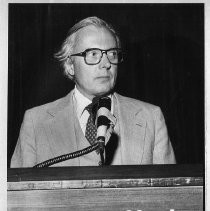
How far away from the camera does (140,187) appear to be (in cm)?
132

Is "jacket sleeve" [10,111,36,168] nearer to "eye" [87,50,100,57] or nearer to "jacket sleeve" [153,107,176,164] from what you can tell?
"eye" [87,50,100,57]

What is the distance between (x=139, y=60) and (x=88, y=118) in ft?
0.96

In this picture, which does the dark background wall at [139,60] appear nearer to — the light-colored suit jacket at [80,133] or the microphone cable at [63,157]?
the light-colored suit jacket at [80,133]

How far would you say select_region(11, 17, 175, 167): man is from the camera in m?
1.48

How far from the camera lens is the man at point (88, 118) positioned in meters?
1.48

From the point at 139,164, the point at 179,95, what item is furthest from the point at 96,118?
the point at 179,95

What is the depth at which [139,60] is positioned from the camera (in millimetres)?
1528

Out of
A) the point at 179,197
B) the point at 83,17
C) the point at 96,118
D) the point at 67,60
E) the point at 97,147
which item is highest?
the point at 83,17

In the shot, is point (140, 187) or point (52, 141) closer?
point (140, 187)

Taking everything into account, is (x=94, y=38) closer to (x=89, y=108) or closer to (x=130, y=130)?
(x=89, y=108)

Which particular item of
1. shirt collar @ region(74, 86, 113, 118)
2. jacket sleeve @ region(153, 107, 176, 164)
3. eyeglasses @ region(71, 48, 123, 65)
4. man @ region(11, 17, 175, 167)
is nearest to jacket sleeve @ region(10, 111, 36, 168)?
man @ region(11, 17, 175, 167)

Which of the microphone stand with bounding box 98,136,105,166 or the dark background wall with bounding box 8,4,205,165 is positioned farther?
the dark background wall with bounding box 8,4,205,165

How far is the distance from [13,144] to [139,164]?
471 mm
